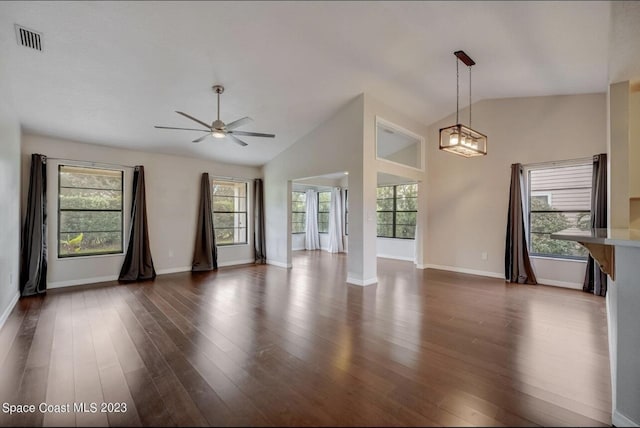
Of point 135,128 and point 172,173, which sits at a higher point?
point 135,128

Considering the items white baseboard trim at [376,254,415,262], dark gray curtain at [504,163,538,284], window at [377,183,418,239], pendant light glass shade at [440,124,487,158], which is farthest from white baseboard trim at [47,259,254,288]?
dark gray curtain at [504,163,538,284]

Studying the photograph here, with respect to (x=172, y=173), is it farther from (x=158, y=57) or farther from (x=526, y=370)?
(x=526, y=370)

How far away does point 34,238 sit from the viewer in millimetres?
4625

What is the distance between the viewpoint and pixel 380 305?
405cm

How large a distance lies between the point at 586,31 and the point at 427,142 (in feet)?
12.2

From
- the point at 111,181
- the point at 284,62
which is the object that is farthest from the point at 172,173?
the point at 284,62

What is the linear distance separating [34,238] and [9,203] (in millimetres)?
1169

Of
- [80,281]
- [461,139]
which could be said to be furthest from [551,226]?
[80,281]

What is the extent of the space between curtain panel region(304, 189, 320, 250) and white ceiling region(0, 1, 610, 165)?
528 centimetres

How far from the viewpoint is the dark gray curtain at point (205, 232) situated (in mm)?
6574

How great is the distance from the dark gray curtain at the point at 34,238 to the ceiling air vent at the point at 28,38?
256cm

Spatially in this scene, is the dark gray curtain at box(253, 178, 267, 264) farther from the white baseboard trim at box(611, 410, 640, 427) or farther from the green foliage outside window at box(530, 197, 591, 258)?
the white baseboard trim at box(611, 410, 640, 427)

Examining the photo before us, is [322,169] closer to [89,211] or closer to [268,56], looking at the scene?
[268,56]

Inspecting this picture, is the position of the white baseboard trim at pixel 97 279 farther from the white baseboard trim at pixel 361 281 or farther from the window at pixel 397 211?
the window at pixel 397 211
